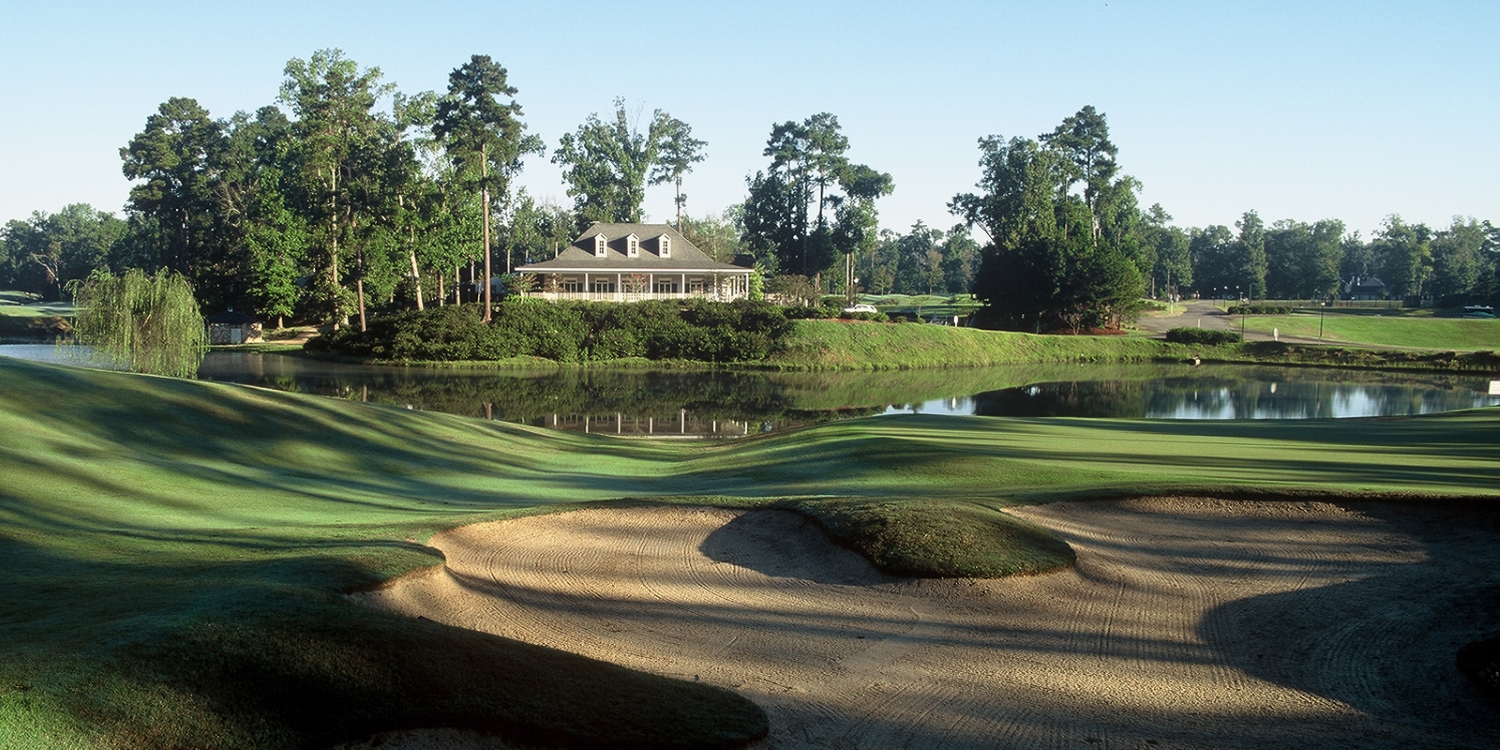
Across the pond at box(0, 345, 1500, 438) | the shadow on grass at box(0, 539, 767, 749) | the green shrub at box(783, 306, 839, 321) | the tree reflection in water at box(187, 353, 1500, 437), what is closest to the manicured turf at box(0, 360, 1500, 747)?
the shadow on grass at box(0, 539, 767, 749)

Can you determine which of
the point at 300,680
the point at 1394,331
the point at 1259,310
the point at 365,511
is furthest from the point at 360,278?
the point at 1394,331

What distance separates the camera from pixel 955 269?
6491 inches

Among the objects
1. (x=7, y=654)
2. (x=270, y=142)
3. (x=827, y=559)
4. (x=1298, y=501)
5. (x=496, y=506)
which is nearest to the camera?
(x=7, y=654)

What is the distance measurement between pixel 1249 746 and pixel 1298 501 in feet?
23.7

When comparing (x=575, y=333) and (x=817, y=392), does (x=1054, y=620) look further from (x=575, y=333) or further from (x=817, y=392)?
(x=575, y=333)

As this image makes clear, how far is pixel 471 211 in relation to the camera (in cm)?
8769

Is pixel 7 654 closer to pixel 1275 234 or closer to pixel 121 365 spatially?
pixel 121 365

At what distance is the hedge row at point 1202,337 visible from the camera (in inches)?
3292

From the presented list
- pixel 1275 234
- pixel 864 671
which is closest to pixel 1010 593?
pixel 864 671

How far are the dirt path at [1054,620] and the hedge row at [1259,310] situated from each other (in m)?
102

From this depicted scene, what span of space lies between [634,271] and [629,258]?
2.75m

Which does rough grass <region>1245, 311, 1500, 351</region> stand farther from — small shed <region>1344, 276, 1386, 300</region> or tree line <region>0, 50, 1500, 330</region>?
small shed <region>1344, 276, 1386, 300</region>

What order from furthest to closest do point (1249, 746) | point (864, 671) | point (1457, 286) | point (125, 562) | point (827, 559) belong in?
point (1457, 286)
point (827, 559)
point (125, 562)
point (864, 671)
point (1249, 746)

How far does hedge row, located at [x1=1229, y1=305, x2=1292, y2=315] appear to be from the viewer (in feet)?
347
